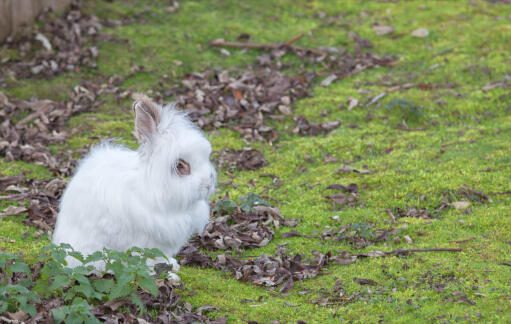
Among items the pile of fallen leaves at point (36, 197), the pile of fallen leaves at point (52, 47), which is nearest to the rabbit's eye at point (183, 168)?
the pile of fallen leaves at point (36, 197)

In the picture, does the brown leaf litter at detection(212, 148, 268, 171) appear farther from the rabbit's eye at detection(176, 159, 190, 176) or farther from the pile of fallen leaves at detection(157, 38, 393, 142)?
the rabbit's eye at detection(176, 159, 190, 176)

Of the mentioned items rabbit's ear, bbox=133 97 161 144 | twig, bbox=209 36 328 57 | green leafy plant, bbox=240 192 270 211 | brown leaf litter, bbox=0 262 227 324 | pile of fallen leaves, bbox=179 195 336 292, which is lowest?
pile of fallen leaves, bbox=179 195 336 292

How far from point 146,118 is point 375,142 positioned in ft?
13.7

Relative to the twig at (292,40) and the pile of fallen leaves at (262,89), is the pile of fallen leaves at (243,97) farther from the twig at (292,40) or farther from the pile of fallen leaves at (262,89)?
the twig at (292,40)

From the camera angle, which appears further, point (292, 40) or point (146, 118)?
point (292, 40)

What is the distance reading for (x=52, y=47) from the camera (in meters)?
9.88

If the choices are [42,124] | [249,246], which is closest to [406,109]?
[249,246]

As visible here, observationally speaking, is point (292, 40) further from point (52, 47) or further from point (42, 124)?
point (42, 124)

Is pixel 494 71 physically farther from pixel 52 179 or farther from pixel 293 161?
pixel 52 179

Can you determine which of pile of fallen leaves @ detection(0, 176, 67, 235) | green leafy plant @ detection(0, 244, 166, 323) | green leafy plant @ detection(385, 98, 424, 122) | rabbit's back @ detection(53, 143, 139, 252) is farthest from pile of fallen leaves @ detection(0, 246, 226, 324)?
green leafy plant @ detection(385, 98, 424, 122)

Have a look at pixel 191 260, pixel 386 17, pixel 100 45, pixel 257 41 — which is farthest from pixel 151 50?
pixel 191 260

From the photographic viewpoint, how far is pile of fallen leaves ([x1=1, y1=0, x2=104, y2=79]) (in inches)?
373

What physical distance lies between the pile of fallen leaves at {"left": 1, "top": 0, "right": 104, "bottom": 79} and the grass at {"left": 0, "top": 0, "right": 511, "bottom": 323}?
0.24 metres

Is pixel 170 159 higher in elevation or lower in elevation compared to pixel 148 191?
higher
